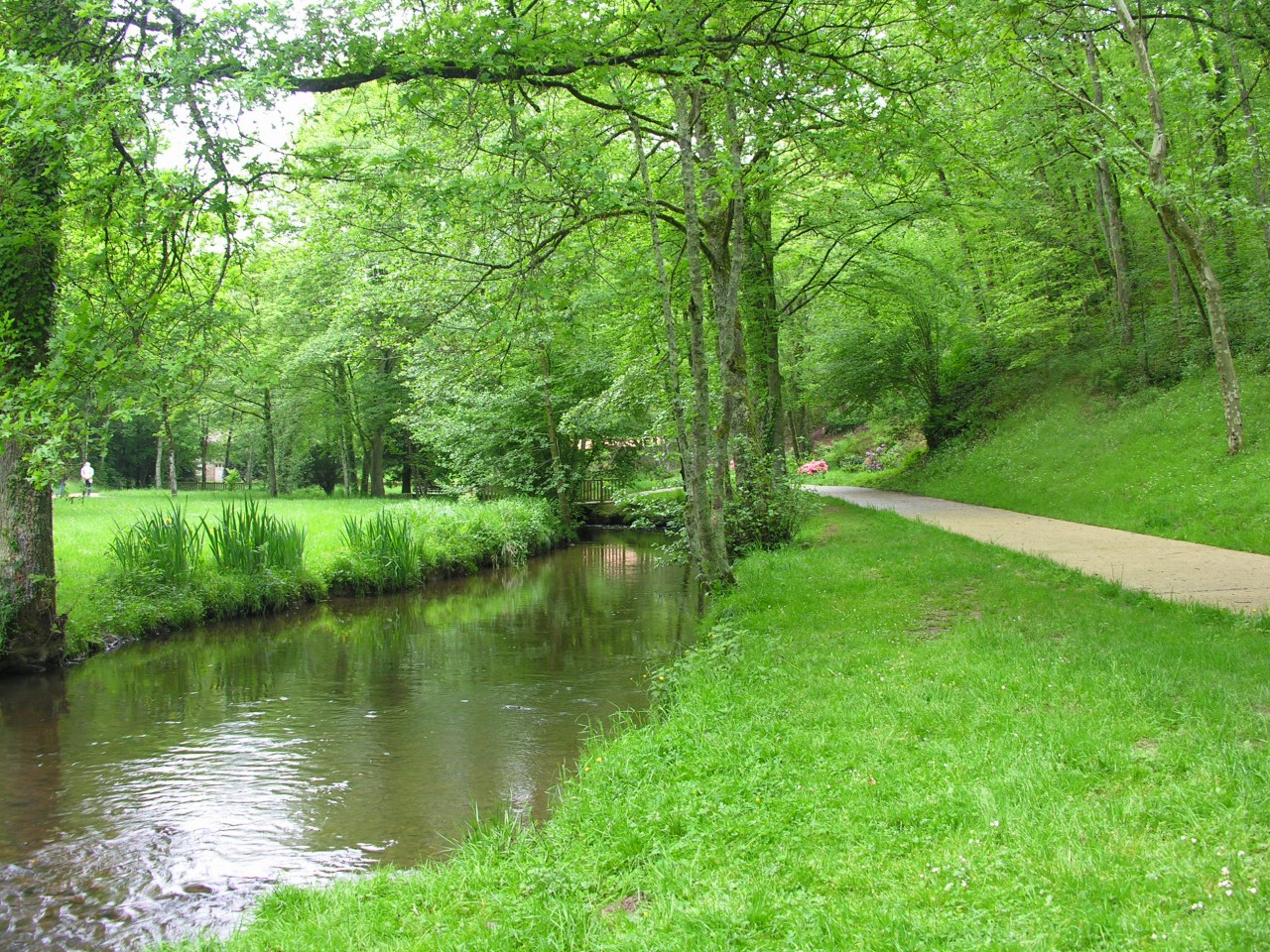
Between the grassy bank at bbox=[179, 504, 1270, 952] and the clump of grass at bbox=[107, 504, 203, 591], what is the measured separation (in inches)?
337

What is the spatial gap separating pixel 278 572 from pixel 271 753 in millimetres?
6682

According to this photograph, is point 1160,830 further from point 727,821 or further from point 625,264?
point 625,264

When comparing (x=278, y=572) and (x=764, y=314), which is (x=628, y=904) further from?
(x=764, y=314)

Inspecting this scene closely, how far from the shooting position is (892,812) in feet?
11.8

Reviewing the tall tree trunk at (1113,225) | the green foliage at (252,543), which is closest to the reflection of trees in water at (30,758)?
the green foliage at (252,543)

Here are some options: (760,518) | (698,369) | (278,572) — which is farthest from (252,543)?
(698,369)

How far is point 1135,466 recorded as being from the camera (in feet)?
46.1

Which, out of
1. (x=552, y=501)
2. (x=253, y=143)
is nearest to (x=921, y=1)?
(x=253, y=143)

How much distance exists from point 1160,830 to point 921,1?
631 cm

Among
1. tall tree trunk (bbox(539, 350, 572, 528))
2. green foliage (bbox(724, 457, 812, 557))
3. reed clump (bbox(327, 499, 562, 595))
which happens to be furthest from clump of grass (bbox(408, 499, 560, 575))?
green foliage (bbox(724, 457, 812, 557))

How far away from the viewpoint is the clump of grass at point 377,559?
14320 millimetres

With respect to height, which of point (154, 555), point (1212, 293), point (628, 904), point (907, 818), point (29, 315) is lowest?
point (628, 904)

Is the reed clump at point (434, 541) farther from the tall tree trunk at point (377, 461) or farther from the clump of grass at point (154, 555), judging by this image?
the tall tree trunk at point (377, 461)

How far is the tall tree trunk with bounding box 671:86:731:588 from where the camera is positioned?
27.9 ft
